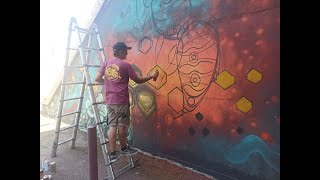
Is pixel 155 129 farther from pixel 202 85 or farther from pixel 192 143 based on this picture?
pixel 202 85

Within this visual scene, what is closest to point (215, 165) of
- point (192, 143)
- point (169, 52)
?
point (192, 143)

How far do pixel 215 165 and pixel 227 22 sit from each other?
205cm

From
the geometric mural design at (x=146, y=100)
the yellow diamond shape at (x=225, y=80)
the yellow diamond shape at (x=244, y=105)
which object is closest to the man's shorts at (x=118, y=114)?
the geometric mural design at (x=146, y=100)

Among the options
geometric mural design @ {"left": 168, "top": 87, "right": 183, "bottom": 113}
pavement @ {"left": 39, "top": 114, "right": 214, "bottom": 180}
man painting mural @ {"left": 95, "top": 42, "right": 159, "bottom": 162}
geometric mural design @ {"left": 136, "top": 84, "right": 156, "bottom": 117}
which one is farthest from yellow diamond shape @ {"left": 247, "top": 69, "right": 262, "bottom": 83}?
geometric mural design @ {"left": 136, "top": 84, "right": 156, "bottom": 117}

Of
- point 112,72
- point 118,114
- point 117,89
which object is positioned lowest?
point 118,114

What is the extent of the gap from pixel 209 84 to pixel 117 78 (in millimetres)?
1392

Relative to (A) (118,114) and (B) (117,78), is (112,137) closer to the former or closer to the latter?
(A) (118,114)

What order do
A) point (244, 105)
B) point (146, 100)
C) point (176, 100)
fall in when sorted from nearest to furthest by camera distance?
point (244, 105) → point (176, 100) → point (146, 100)

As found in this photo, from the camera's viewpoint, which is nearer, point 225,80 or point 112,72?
point 225,80

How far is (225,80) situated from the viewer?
3.49m

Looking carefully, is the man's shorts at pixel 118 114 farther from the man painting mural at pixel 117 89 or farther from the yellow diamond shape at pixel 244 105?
the yellow diamond shape at pixel 244 105

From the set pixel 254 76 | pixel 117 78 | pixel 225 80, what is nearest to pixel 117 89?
pixel 117 78

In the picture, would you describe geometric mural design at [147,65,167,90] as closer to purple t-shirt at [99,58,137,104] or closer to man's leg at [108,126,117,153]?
purple t-shirt at [99,58,137,104]

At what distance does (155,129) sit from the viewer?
4574 millimetres
